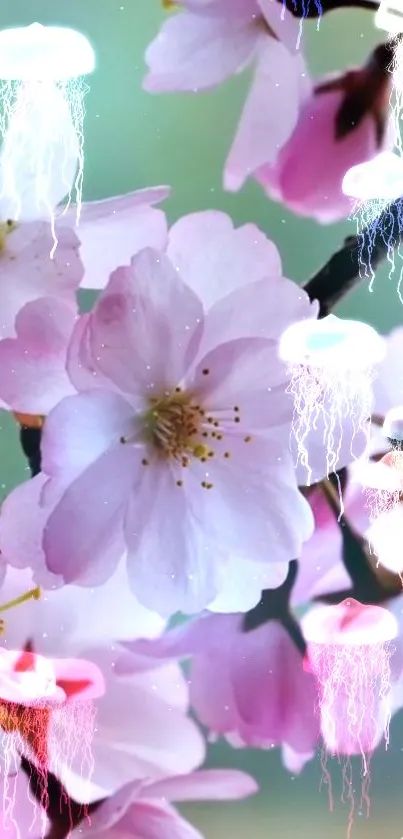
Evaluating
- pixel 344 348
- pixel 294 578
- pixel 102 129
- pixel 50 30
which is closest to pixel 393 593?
pixel 294 578

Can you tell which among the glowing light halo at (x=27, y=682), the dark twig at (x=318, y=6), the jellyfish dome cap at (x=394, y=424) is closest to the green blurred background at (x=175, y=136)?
the dark twig at (x=318, y=6)

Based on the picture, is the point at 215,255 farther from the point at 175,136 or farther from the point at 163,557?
the point at 163,557

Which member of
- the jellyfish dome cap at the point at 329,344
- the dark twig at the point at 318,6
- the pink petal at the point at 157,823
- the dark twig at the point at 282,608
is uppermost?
the dark twig at the point at 318,6

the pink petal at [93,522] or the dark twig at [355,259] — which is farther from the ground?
the dark twig at [355,259]

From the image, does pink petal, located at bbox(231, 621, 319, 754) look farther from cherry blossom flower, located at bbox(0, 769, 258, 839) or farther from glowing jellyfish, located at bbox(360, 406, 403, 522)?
glowing jellyfish, located at bbox(360, 406, 403, 522)

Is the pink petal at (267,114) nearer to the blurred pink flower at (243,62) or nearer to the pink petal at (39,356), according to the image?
the blurred pink flower at (243,62)

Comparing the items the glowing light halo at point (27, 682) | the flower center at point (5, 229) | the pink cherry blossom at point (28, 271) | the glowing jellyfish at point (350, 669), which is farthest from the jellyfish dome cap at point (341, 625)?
the flower center at point (5, 229)

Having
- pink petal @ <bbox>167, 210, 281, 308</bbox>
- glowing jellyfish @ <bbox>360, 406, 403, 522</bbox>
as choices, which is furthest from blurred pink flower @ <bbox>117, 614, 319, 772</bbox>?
pink petal @ <bbox>167, 210, 281, 308</bbox>

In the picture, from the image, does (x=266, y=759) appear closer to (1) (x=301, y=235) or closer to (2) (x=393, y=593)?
(2) (x=393, y=593)
